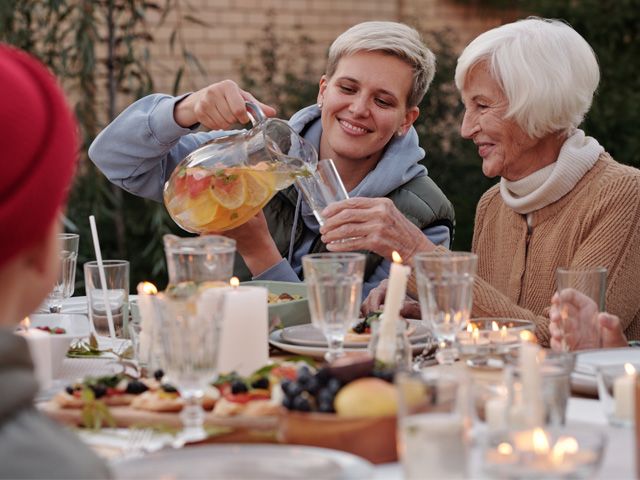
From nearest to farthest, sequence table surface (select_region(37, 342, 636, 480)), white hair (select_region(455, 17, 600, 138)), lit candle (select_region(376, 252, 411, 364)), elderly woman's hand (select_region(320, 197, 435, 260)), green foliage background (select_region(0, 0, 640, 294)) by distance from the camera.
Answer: table surface (select_region(37, 342, 636, 480)) < lit candle (select_region(376, 252, 411, 364)) < elderly woman's hand (select_region(320, 197, 435, 260)) < white hair (select_region(455, 17, 600, 138)) < green foliage background (select_region(0, 0, 640, 294))

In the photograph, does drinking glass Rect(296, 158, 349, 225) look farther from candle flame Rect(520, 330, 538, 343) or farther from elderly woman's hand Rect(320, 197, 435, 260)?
candle flame Rect(520, 330, 538, 343)

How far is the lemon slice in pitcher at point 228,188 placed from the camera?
2.83 metres

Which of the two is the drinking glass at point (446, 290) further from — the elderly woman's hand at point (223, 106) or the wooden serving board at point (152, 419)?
the elderly woman's hand at point (223, 106)

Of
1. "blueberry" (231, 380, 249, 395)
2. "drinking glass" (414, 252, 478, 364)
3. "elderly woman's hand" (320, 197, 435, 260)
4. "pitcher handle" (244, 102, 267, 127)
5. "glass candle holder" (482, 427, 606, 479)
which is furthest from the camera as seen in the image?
"pitcher handle" (244, 102, 267, 127)

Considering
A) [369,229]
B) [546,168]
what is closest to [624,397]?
[369,229]

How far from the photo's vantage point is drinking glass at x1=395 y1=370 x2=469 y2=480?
1431mm

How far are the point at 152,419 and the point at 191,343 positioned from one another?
7.9 inches

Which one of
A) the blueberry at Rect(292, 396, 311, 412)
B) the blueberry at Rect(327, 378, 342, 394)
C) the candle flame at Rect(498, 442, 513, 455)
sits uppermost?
the blueberry at Rect(327, 378, 342, 394)

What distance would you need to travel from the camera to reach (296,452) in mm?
1558

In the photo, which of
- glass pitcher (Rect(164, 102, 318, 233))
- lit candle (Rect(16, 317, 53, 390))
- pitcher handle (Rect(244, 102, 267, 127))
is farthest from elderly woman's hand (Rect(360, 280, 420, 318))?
lit candle (Rect(16, 317, 53, 390))

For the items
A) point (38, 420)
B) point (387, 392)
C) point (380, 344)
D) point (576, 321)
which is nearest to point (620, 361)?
point (576, 321)

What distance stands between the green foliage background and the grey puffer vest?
1825 mm

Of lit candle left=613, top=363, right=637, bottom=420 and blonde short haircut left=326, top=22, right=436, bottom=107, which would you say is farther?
blonde short haircut left=326, top=22, right=436, bottom=107

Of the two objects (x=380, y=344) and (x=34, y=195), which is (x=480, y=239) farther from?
(x=34, y=195)
